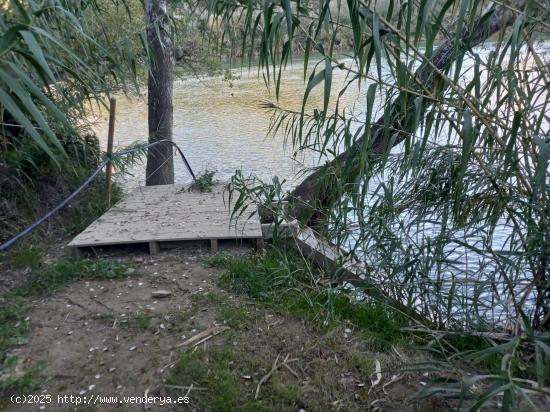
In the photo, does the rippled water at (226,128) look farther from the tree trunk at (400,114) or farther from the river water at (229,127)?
the tree trunk at (400,114)

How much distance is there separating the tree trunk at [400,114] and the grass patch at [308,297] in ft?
1.27

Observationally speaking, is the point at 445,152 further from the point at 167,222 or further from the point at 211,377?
the point at 167,222

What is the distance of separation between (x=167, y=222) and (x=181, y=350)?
170 centimetres

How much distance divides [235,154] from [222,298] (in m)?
5.25

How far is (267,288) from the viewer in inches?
118

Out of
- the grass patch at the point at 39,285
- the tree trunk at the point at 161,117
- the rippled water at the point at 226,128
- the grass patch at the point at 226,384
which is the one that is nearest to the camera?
the grass patch at the point at 226,384

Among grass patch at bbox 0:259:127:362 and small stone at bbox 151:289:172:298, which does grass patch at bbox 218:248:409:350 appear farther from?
grass patch at bbox 0:259:127:362

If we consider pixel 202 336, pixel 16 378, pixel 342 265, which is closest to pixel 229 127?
pixel 342 265

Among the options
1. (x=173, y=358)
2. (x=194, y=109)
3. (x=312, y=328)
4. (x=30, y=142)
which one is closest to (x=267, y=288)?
(x=312, y=328)

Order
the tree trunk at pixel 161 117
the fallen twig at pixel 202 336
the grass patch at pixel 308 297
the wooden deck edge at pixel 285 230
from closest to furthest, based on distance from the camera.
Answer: the fallen twig at pixel 202 336 < the grass patch at pixel 308 297 < the wooden deck edge at pixel 285 230 < the tree trunk at pixel 161 117

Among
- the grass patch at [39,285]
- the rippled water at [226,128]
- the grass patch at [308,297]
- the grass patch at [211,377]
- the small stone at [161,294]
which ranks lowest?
the rippled water at [226,128]

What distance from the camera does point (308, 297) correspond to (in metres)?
2.76

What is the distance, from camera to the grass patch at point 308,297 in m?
2.62

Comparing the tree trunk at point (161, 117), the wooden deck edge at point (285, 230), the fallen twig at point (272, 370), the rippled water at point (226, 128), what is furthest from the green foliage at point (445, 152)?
the tree trunk at point (161, 117)
